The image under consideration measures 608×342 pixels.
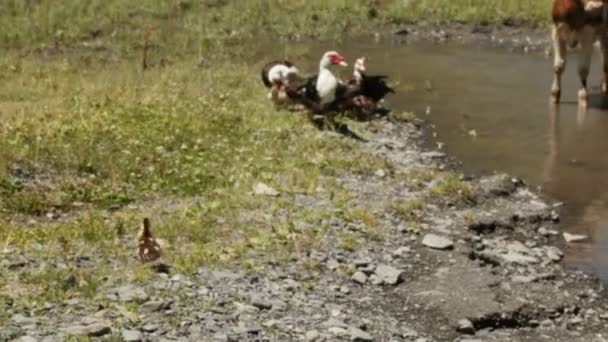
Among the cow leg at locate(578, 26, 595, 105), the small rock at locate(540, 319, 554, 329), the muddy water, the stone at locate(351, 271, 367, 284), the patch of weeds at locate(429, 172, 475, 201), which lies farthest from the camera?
the cow leg at locate(578, 26, 595, 105)

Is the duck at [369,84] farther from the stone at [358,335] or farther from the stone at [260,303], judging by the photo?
the stone at [358,335]

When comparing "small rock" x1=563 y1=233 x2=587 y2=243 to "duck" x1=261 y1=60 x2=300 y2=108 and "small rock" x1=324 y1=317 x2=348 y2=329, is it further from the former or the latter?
"duck" x1=261 y1=60 x2=300 y2=108

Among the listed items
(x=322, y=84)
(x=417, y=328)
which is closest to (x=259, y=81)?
(x=322, y=84)

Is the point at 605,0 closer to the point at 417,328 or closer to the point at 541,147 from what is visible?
the point at 541,147

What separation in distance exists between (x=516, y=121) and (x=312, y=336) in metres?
8.65

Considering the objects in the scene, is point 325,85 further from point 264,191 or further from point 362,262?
point 362,262

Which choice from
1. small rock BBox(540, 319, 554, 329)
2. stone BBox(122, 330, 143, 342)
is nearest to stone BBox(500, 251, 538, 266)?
small rock BBox(540, 319, 554, 329)

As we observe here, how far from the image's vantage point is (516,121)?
15195 millimetres

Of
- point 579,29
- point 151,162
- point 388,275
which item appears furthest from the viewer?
point 579,29

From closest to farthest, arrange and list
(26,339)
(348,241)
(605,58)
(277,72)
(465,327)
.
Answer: (26,339), (465,327), (348,241), (277,72), (605,58)

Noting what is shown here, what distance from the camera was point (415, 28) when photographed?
23.8 metres

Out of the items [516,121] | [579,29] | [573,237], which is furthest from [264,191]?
[579,29]

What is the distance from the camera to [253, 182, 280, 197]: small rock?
1057 cm

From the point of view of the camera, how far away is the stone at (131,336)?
6.84 metres
